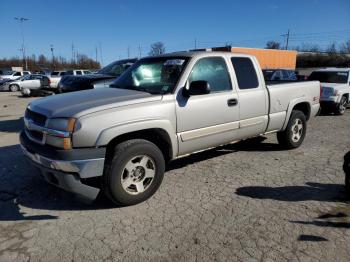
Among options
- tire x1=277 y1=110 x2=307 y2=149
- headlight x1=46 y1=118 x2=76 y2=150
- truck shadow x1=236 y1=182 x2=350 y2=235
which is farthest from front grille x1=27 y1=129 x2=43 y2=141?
tire x1=277 y1=110 x2=307 y2=149

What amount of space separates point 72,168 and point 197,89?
1898mm

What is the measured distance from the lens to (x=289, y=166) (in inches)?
224

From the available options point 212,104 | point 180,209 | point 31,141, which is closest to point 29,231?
point 31,141

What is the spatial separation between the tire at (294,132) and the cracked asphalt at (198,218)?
0.79 metres

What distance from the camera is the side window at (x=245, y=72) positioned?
17.6ft

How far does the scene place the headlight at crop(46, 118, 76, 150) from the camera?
3645mm

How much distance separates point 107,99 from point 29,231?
1.71 meters

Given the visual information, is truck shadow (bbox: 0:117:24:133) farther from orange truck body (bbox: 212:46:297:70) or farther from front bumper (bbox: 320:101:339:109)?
orange truck body (bbox: 212:46:297:70)

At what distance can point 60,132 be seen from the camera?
12.1 ft

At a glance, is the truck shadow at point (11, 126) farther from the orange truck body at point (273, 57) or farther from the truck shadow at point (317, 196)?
the orange truck body at point (273, 57)

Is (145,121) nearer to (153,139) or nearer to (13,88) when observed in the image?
Result: (153,139)

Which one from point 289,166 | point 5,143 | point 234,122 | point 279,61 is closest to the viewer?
point 234,122

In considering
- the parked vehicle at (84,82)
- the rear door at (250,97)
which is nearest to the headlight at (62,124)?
the rear door at (250,97)

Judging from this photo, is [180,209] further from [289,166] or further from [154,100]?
[289,166]
